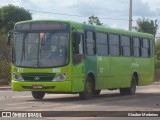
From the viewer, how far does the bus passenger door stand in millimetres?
22109

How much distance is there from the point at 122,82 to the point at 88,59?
438cm

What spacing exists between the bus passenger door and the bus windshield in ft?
1.24

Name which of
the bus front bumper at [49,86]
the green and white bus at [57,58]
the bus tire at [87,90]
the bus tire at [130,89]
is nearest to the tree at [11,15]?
the bus tire at [130,89]

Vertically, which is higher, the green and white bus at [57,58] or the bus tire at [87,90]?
the green and white bus at [57,58]

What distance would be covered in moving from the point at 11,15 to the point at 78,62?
5349 centimetres

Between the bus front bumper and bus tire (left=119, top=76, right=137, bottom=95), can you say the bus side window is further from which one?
bus tire (left=119, top=76, right=137, bottom=95)

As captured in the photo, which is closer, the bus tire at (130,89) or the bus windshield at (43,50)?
the bus windshield at (43,50)

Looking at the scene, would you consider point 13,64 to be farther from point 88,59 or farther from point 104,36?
point 104,36

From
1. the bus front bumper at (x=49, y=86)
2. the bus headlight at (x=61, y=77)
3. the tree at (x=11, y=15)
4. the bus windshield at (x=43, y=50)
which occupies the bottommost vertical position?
the bus front bumper at (x=49, y=86)

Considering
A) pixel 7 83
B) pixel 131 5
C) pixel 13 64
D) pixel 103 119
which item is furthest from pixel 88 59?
pixel 131 5

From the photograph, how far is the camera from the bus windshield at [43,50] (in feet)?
71.8

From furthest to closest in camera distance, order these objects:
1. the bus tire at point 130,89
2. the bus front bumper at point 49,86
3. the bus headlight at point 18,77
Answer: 1. the bus tire at point 130,89
2. the bus headlight at point 18,77
3. the bus front bumper at point 49,86

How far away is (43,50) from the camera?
22.0m

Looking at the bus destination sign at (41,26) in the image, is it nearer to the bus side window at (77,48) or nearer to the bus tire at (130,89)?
the bus side window at (77,48)
